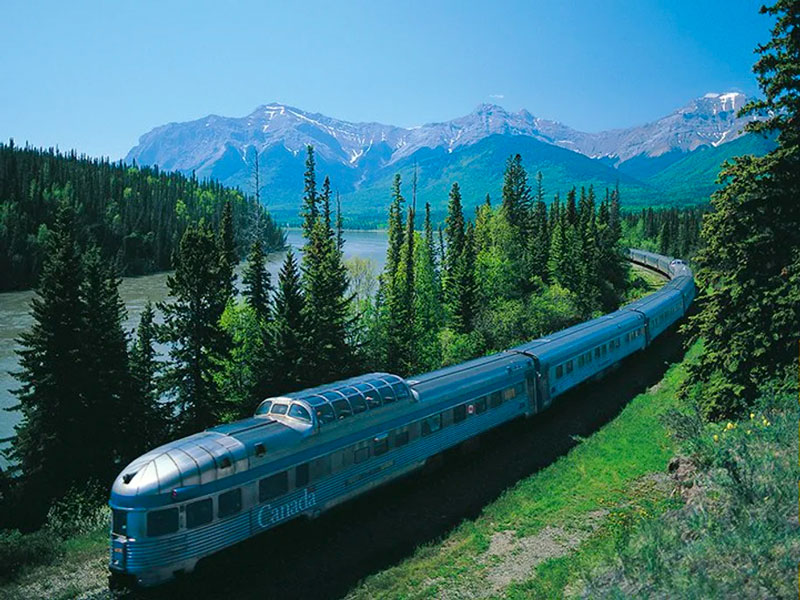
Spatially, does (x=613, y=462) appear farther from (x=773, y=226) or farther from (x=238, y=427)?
(x=238, y=427)

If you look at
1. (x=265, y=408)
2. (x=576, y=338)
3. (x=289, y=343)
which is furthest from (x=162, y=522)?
(x=576, y=338)

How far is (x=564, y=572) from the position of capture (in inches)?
575

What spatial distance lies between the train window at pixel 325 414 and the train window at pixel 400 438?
301 cm

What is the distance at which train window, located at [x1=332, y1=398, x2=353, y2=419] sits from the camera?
1870cm

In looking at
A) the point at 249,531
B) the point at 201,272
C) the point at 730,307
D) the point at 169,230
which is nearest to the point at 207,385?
the point at 201,272

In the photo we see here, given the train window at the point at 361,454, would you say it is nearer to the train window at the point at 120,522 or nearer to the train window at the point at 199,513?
the train window at the point at 199,513

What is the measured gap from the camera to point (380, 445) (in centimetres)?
1977

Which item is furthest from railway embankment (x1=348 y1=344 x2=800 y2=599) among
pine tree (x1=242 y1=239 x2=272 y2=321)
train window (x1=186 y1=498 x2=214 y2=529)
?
pine tree (x1=242 y1=239 x2=272 y2=321)

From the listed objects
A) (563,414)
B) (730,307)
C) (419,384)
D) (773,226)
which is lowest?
(563,414)

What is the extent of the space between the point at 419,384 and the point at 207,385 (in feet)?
53.1

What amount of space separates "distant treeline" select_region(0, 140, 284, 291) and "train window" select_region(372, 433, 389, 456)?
281 ft

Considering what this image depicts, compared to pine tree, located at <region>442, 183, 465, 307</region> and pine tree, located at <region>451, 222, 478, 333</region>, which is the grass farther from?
pine tree, located at <region>442, 183, 465, 307</region>

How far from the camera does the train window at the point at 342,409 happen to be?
61.4 feet

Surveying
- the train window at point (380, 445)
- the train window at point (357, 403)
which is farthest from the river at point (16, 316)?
the train window at point (380, 445)
